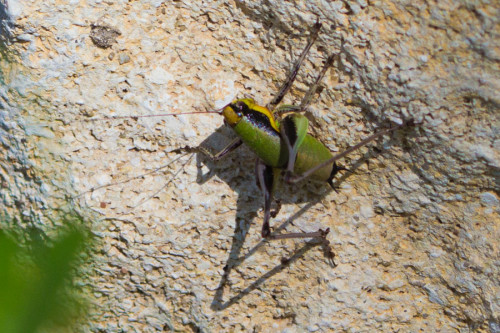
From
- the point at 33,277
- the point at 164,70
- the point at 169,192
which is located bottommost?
the point at 169,192

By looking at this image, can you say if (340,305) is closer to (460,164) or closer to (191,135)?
(460,164)

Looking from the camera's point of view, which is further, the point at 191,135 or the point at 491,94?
the point at 191,135

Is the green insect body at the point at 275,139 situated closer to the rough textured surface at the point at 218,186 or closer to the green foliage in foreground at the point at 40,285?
the rough textured surface at the point at 218,186

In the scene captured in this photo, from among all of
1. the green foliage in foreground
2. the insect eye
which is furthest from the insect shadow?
the green foliage in foreground

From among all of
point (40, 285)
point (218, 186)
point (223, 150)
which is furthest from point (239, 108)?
point (40, 285)

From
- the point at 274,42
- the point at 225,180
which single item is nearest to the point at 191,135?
the point at 225,180

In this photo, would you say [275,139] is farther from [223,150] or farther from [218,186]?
[218,186]
